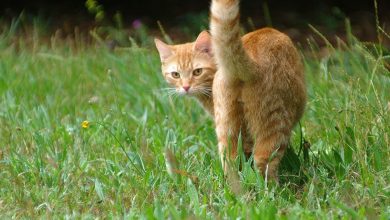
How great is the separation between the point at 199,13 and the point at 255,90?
19.3ft

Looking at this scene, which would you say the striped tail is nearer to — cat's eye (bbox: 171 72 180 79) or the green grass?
the green grass

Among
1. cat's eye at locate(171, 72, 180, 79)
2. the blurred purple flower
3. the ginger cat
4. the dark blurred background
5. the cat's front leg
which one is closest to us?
the ginger cat

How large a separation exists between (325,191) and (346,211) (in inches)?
22.4

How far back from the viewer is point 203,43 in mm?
6367

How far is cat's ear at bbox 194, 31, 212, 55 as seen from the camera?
635 centimetres

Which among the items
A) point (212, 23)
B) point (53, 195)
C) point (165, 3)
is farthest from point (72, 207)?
point (165, 3)

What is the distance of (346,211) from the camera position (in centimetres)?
455

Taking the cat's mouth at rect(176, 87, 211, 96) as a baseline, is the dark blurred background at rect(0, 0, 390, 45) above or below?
below

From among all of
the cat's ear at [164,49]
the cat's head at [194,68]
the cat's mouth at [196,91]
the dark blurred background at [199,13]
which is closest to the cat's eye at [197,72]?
the cat's head at [194,68]

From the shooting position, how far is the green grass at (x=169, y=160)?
192 inches

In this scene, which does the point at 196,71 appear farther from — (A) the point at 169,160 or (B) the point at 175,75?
(A) the point at 169,160

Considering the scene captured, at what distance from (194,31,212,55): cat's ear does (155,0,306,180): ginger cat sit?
2.83 ft

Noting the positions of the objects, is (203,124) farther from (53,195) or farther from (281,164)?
(53,195)

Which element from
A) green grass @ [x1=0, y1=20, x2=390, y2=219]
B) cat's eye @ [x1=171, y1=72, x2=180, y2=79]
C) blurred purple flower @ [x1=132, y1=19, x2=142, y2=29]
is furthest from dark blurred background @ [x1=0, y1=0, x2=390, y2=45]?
cat's eye @ [x1=171, y1=72, x2=180, y2=79]
